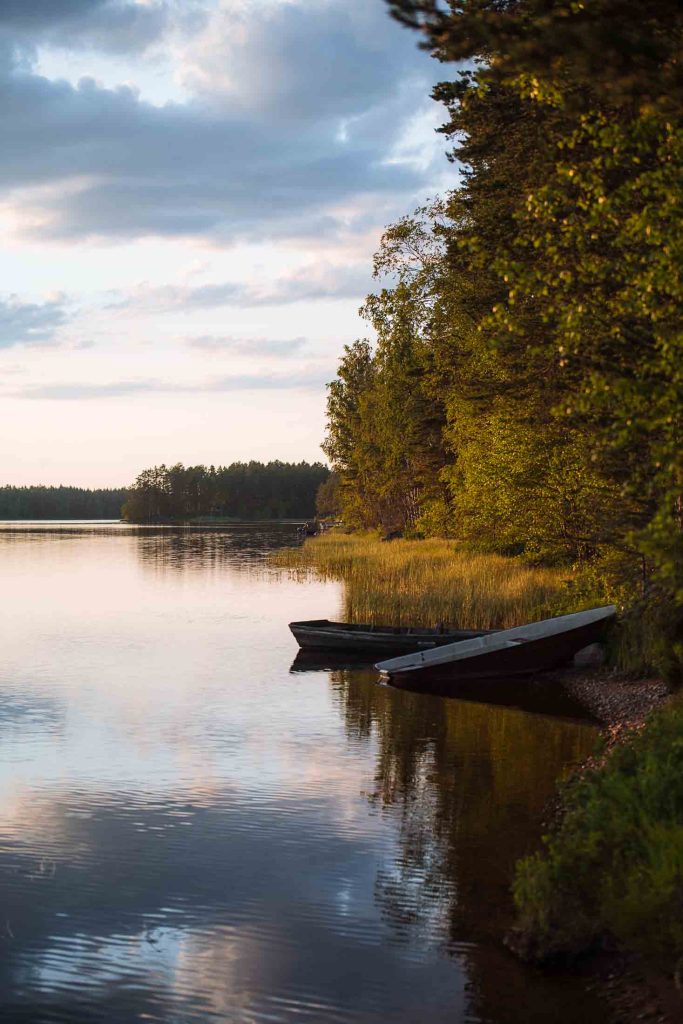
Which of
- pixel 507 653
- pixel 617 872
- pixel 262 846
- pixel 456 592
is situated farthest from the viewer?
pixel 456 592

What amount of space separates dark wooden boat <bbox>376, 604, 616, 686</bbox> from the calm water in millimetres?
1141

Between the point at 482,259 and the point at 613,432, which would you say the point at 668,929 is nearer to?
the point at 613,432

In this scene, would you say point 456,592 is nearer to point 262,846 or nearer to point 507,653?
point 507,653

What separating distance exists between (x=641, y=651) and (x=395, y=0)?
15457 millimetres

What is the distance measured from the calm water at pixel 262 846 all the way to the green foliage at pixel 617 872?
49 centimetres

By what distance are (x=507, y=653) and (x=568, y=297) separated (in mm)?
11079

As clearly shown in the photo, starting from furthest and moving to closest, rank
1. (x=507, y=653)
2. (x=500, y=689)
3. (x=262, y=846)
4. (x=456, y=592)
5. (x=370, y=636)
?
(x=456, y=592), (x=370, y=636), (x=507, y=653), (x=500, y=689), (x=262, y=846)

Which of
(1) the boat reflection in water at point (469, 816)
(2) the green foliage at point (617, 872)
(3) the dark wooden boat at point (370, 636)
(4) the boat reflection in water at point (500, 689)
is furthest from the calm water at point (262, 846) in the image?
(3) the dark wooden boat at point (370, 636)

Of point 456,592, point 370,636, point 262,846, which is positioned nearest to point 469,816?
point 262,846

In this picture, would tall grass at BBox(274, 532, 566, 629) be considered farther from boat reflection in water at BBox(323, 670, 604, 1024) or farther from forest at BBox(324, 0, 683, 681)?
boat reflection in water at BBox(323, 670, 604, 1024)

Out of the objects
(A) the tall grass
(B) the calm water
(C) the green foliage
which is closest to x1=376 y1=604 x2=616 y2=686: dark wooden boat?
(B) the calm water

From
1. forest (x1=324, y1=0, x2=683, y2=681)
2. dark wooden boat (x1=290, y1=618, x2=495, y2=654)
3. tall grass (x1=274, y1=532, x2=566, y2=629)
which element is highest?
forest (x1=324, y1=0, x2=683, y2=681)

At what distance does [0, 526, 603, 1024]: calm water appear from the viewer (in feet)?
28.1

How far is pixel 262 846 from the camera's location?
40.3ft
